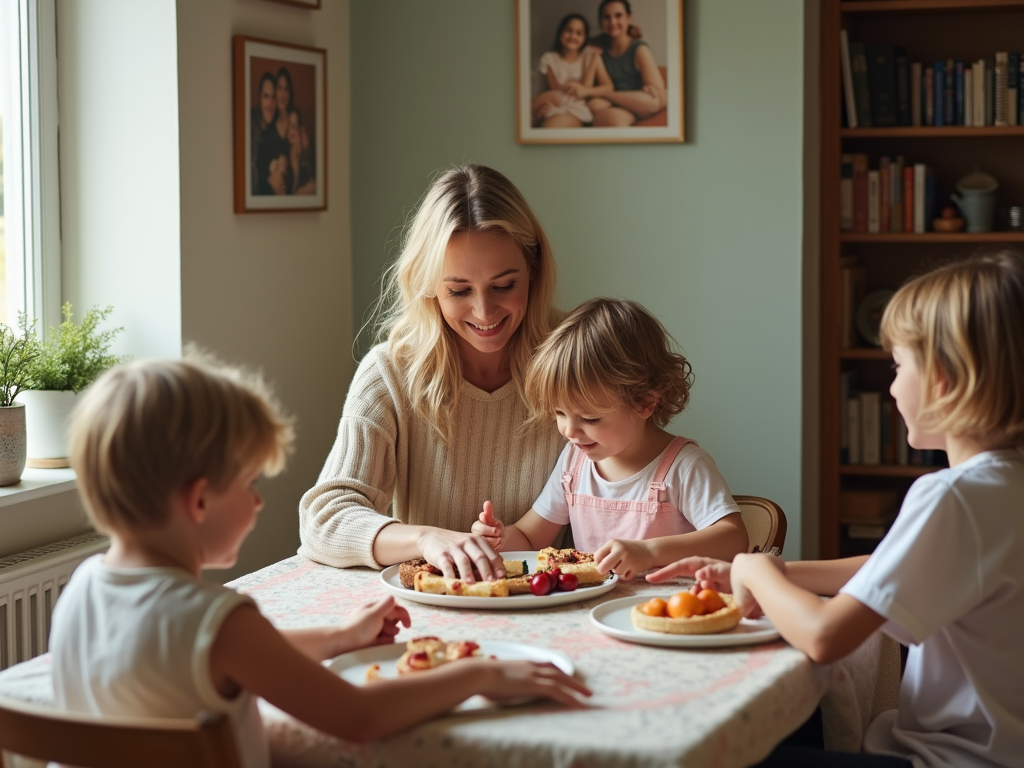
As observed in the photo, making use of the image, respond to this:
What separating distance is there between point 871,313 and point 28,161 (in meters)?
2.72

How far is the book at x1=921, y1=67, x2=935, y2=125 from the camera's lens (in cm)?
400

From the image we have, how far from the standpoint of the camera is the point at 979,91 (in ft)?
12.9

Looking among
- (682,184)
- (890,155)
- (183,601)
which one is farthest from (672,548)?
(890,155)

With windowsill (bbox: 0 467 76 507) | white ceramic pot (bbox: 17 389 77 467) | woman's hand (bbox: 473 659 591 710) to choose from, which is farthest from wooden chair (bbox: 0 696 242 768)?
white ceramic pot (bbox: 17 389 77 467)

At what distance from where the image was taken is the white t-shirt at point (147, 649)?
1.17 m

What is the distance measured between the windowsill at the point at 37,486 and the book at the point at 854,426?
8.60 feet

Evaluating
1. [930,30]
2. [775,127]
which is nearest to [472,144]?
[775,127]

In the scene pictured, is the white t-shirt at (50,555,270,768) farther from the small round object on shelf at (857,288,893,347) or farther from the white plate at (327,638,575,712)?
the small round object on shelf at (857,288,893,347)

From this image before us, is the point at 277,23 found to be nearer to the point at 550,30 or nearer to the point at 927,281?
the point at 550,30

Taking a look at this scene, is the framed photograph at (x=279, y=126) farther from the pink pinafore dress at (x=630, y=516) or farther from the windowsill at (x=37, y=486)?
the pink pinafore dress at (x=630, y=516)

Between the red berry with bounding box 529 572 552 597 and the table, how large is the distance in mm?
34

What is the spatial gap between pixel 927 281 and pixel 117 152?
2024 mm

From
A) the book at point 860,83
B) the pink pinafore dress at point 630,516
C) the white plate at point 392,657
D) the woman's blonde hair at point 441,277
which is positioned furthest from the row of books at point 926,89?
the white plate at point 392,657

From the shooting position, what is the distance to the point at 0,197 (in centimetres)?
280
